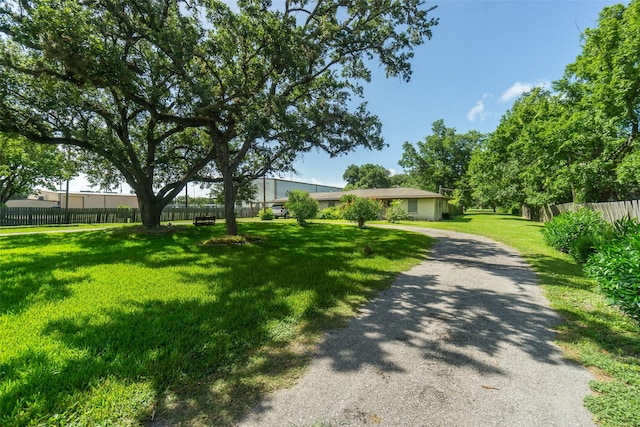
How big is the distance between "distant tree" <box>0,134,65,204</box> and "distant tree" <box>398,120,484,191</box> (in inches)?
1756

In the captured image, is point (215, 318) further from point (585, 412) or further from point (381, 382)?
point (585, 412)

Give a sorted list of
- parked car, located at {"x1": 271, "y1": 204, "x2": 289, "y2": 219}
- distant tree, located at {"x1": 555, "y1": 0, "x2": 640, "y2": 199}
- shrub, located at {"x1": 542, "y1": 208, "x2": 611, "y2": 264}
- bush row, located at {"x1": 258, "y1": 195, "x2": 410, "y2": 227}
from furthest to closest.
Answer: parked car, located at {"x1": 271, "y1": 204, "x2": 289, "y2": 219}, bush row, located at {"x1": 258, "y1": 195, "x2": 410, "y2": 227}, distant tree, located at {"x1": 555, "y1": 0, "x2": 640, "y2": 199}, shrub, located at {"x1": 542, "y1": 208, "x2": 611, "y2": 264}

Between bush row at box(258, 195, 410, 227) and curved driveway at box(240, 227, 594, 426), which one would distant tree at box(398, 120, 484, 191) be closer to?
bush row at box(258, 195, 410, 227)

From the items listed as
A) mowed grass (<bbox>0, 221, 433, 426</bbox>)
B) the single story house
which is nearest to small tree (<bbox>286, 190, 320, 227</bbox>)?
the single story house

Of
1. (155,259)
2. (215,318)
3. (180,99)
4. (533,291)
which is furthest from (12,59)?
(533,291)

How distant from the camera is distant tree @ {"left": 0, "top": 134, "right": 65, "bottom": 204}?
21089mm

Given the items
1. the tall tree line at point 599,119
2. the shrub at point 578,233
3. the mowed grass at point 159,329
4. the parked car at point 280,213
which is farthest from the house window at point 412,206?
the mowed grass at point 159,329

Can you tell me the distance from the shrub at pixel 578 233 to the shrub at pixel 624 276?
10.7ft

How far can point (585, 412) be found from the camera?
2100mm

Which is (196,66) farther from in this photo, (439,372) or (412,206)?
(412,206)

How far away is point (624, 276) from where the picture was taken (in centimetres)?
332

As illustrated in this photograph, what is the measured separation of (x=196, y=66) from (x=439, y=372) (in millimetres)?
11739

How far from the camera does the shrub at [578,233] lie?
687 cm

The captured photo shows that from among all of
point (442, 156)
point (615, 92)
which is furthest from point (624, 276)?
point (442, 156)
